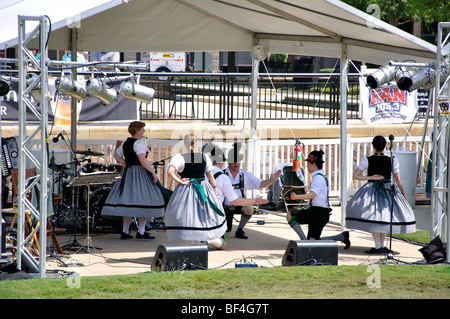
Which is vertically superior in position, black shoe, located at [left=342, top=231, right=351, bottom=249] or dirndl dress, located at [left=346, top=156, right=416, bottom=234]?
dirndl dress, located at [left=346, top=156, right=416, bottom=234]

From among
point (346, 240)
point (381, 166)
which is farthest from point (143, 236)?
point (381, 166)

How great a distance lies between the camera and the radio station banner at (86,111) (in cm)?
1664

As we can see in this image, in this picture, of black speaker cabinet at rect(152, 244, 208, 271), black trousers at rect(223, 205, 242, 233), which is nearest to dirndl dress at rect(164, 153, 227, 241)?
black speaker cabinet at rect(152, 244, 208, 271)

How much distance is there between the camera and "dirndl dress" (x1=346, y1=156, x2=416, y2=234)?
961cm

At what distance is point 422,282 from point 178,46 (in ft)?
25.0

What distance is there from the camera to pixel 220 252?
9805 mm

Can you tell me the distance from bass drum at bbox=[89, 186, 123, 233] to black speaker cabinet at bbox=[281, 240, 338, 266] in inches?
151

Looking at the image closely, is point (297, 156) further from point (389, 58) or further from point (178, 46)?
point (178, 46)

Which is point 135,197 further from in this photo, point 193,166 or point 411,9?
point 411,9

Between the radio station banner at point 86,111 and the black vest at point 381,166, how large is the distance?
8.27 m

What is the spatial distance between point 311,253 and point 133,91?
14.3 feet

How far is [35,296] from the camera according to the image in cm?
668

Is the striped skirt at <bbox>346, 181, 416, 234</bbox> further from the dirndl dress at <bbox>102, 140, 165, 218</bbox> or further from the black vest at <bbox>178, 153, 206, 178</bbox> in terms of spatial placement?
the dirndl dress at <bbox>102, 140, 165, 218</bbox>
